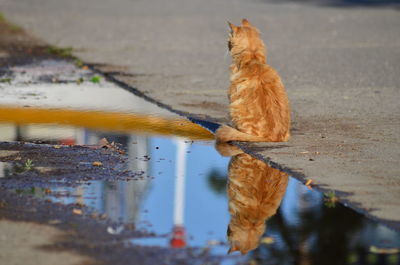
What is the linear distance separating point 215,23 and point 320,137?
43.9 feet

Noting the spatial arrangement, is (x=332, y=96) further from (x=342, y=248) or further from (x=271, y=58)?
(x=342, y=248)

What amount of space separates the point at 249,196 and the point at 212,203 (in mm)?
355

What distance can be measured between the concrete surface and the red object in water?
145cm

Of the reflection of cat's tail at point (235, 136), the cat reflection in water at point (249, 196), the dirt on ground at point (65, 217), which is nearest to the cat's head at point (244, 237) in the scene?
the cat reflection in water at point (249, 196)

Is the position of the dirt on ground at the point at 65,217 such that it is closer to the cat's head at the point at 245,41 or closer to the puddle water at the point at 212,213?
the puddle water at the point at 212,213

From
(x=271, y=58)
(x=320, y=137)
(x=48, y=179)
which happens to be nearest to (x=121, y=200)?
(x=48, y=179)

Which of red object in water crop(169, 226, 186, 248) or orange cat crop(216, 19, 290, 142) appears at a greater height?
orange cat crop(216, 19, 290, 142)

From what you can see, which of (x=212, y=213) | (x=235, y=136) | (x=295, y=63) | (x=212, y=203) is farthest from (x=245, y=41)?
(x=295, y=63)

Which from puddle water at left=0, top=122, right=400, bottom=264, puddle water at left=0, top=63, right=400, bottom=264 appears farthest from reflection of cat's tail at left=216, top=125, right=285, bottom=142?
puddle water at left=0, top=122, right=400, bottom=264

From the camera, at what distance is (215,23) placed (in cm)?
2239

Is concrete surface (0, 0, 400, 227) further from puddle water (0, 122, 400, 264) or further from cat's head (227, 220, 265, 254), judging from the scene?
cat's head (227, 220, 265, 254)

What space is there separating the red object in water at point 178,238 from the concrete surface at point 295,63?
1452mm

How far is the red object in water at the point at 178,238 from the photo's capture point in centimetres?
593

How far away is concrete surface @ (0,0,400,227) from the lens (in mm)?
8195
